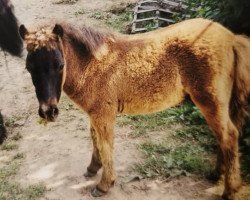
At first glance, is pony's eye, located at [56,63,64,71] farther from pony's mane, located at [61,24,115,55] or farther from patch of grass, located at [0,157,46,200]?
patch of grass, located at [0,157,46,200]

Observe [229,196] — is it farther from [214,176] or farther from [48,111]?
[48,111]

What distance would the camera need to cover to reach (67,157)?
18.0 ft

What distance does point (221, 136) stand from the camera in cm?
421

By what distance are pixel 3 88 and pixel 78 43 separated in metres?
3.98

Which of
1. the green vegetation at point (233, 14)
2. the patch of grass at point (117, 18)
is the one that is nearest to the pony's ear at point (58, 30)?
the green vegetation at point (233, 14)

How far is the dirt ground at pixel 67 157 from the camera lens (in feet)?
15.3

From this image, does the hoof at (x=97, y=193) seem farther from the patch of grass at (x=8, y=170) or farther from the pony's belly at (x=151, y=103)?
the patch of grass at (x=8, y=170)

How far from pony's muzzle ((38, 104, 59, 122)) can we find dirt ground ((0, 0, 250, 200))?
1.23m

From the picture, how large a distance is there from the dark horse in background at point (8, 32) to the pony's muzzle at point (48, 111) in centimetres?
249

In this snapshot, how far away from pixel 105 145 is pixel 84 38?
4.09ft

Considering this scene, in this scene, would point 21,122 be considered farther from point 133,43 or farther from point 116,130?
point 133,43

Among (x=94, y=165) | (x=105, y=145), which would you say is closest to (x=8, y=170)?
(x=94, y=165)

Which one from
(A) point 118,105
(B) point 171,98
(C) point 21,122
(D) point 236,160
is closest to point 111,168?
(A) point 118,105

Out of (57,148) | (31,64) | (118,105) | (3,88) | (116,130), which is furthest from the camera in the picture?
(3,88)
